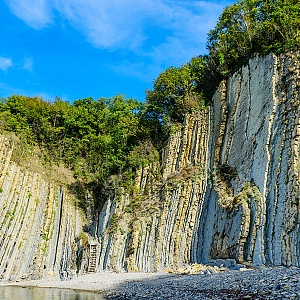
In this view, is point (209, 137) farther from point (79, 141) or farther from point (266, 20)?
point (79, 141)

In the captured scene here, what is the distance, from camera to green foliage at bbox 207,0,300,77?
22.7 metres

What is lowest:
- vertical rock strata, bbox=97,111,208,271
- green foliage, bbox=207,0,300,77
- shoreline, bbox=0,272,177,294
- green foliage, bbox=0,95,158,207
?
shoreline, bbox=0,272,177,294

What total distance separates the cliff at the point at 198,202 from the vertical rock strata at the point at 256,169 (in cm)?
5

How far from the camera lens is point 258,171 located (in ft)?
66.9

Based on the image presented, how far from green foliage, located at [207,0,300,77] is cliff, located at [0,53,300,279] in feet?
3.91

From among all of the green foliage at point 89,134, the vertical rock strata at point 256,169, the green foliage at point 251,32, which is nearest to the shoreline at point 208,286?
the vertical rock strata at point 256,169

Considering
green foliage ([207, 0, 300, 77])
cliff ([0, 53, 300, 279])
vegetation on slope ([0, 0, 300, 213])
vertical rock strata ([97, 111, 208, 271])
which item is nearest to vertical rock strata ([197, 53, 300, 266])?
cliff ([0, 53, 300, 279])

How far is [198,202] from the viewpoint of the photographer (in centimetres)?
2414

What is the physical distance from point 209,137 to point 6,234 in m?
13.7

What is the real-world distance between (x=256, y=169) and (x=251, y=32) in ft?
31.0

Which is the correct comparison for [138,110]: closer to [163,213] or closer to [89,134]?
[89,134]

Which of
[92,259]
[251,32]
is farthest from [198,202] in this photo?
[251,32]

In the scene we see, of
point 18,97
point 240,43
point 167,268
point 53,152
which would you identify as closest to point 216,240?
point 167,268

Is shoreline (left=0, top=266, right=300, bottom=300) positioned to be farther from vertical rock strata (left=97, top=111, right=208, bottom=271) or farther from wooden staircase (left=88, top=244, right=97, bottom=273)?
wooden staircase (left=88, top=244, right=97, bottom=273)
